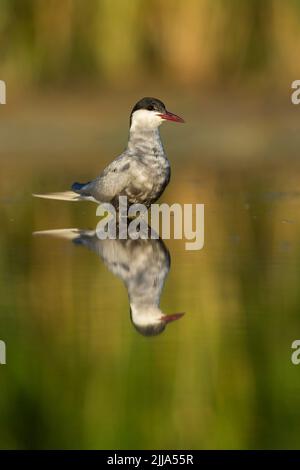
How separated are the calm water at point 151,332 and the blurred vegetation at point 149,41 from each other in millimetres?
5602

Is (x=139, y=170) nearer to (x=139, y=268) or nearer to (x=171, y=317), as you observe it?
(x=139, y=268)

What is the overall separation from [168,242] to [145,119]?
4.62 feet

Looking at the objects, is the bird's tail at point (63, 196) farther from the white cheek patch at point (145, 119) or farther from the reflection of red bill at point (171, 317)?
the reflection of red bill at point (171, 317)

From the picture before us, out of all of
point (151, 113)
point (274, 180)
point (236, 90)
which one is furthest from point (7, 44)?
point (151, 113)

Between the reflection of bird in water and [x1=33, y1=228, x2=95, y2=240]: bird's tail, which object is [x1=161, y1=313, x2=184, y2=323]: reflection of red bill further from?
[x1=33, y1=228, x2=95, y2=240]: bird's tail

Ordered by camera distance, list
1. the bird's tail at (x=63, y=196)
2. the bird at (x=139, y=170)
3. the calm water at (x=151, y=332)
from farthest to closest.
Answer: the bird's tail at (x=63, y=196) → the bird at (x=139, y=170) → the calm water at (x=151, y=332)

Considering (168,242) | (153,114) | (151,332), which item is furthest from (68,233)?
(151,332)

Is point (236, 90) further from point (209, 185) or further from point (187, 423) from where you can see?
point (187, 423)

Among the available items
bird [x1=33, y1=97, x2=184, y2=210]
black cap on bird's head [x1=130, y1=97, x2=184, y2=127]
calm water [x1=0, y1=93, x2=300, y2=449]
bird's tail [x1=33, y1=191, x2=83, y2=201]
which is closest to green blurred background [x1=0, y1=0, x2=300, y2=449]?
calm water [x1=0, y1=93, x2=300, y2=449]

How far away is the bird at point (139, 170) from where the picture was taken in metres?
8.67

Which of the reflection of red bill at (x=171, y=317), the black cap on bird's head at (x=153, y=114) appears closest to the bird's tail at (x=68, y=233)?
the black cap on bird's head at (x=153, y=114)

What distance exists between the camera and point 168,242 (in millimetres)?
7988

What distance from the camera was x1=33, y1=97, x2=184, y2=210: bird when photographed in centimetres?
867

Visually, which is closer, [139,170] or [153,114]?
[139,170]
